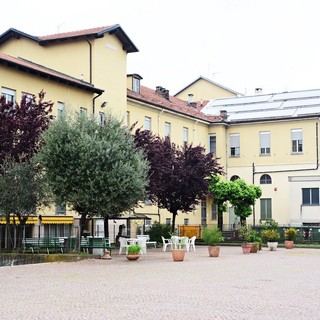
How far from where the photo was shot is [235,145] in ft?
188

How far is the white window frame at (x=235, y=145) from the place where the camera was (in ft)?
188

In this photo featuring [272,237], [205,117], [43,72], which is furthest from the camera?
[205,117]

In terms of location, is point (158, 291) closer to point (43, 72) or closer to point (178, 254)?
point (178, 254)

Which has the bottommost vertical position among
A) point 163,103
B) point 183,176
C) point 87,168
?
point 87,168

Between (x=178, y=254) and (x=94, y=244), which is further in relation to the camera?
(x=94, y=244)

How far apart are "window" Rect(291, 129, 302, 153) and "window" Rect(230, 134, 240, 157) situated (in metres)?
4.92

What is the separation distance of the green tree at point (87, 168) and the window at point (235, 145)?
100 ft

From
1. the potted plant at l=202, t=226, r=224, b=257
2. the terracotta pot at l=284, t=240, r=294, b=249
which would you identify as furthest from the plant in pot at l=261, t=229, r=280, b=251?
the potted plant at l=202, t=226, r=224, b=257

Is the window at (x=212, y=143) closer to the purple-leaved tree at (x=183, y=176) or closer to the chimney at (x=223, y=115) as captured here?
the chimney at (x=223, y=115)

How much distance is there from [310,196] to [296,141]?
480 centimetres

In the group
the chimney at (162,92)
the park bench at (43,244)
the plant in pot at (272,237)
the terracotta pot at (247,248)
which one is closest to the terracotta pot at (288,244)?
the plant in pot at (272,237)

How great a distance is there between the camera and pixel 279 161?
55094 mm

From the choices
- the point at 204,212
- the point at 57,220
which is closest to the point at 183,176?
the point at 57,220

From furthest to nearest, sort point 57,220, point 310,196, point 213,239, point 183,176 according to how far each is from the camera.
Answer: point 310,196
point 183,176
point 57,220
point 213,239
